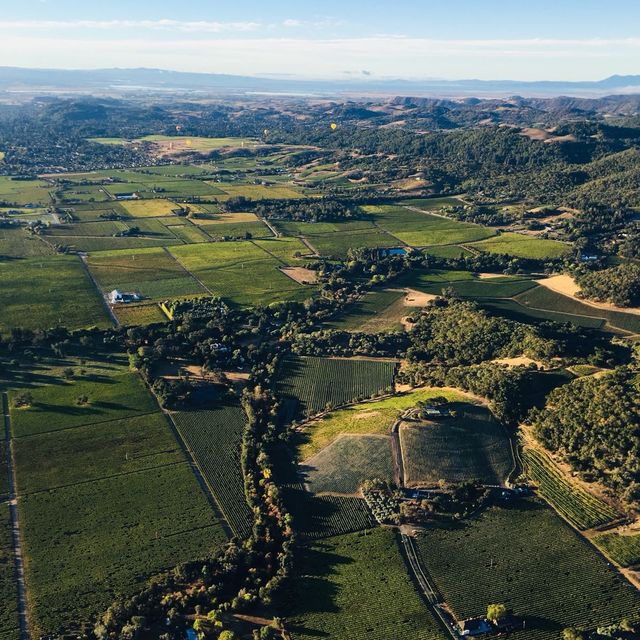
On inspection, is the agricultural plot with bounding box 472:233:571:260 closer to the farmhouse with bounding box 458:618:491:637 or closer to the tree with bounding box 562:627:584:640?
the tree with bounding box 562:627:584:640

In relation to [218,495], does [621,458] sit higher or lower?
higher

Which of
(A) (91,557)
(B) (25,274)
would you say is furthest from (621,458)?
(B) (25,274)

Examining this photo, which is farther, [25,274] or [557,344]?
[25,274]

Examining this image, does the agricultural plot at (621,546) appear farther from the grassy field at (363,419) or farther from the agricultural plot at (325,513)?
the grassy field at (363,419)

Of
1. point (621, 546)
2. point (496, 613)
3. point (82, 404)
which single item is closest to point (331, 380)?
point (82, 404)

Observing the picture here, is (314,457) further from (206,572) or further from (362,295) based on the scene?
(362,295)

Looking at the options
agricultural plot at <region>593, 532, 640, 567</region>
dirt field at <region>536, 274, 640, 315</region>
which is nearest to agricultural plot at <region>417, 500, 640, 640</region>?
agricultural plot at <region>593, 532, 640, 567</region>

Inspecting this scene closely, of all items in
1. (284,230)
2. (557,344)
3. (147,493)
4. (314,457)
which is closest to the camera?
(147,493)
